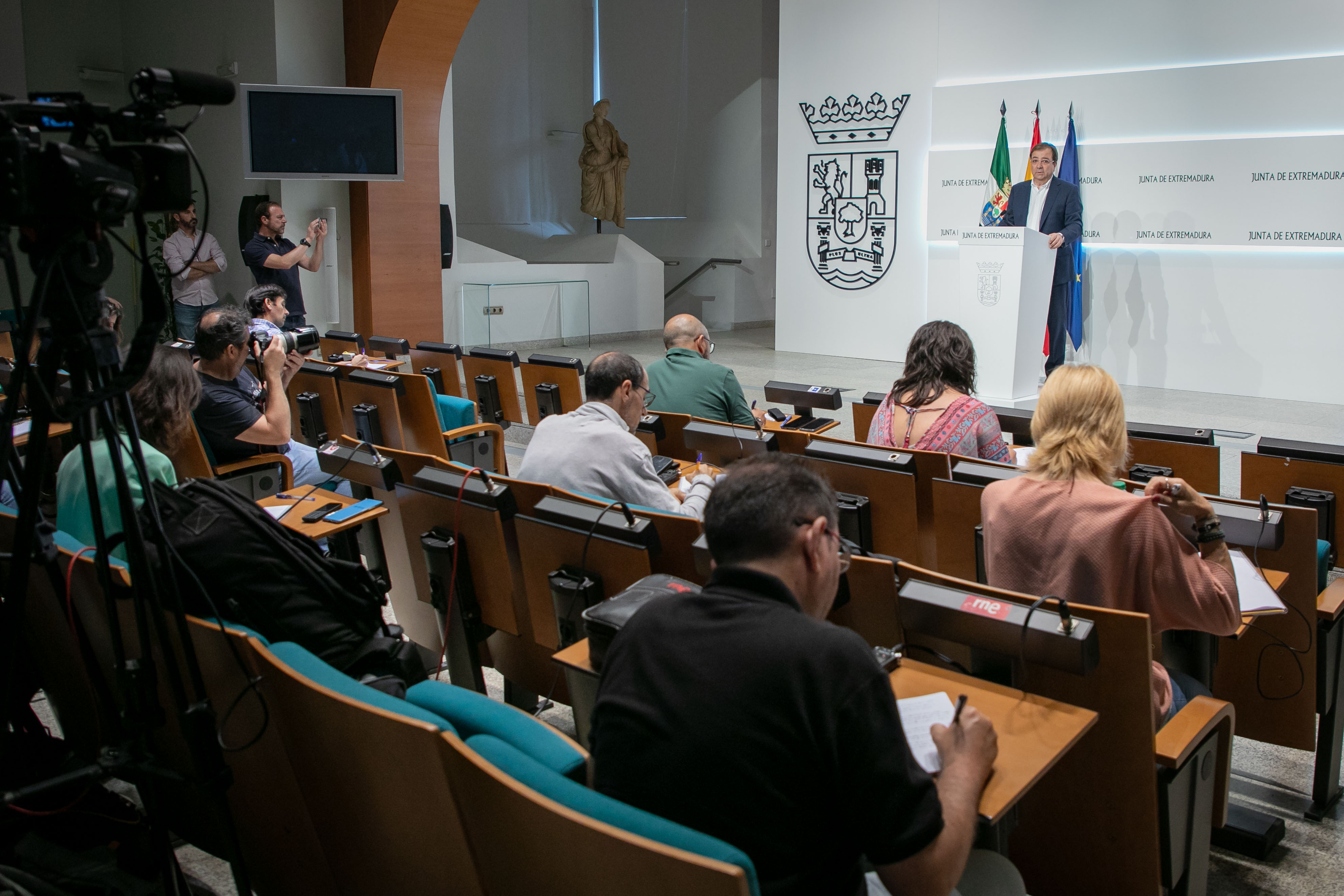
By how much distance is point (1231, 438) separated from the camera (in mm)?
6555

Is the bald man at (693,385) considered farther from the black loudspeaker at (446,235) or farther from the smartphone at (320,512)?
the black loudspeaker at (446,235)

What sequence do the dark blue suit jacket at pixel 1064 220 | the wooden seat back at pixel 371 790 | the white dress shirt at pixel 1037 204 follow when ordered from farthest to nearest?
the white dress shirt at pixel 1037 204 → the dark blue suit jacket at pixel 1064 220 → the wooden seat back at pixel 371 790

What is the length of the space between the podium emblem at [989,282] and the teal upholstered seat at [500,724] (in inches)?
261

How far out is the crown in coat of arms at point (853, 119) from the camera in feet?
32.0

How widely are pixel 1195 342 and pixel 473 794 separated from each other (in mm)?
8213

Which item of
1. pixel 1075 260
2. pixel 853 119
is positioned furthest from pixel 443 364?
pixel 853 119

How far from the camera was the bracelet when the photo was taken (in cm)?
219

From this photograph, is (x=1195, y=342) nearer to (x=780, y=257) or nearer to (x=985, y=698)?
(x=780, y=257)

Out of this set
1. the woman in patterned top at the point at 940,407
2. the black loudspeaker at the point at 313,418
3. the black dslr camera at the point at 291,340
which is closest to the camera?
the woman in patterned top at the point at 940,407

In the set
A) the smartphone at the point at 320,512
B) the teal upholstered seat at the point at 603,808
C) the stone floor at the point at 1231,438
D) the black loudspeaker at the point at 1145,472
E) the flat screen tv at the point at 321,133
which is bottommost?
the stone floor at the point at 1231,438

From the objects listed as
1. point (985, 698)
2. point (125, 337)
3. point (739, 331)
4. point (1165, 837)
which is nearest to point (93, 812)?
point (985, 698)

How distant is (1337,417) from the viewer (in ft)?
23.9

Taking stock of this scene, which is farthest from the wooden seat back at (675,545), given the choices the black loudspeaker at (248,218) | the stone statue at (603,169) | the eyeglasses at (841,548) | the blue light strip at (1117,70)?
the stone statue at (603,169)

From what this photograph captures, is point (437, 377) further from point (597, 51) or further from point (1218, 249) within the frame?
point (597, 51)
